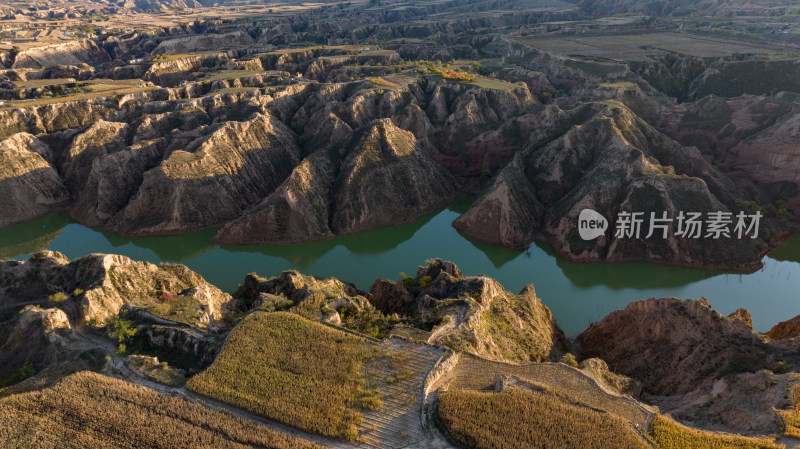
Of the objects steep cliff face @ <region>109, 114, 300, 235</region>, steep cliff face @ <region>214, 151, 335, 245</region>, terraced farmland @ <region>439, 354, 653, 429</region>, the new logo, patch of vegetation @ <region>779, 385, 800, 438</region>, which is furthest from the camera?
steep cliff face @ <region>109, 114, 300, 235</region>

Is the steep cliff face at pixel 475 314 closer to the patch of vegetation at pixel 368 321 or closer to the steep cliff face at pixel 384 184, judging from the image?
the patch of vegetation at pixel 368 321

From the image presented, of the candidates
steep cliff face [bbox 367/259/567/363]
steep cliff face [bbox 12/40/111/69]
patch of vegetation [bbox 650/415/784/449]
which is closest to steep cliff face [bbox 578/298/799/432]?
patch of vegetation [bbox 650/415/784/449]

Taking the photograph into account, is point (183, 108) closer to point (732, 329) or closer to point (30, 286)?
point (30, 286)

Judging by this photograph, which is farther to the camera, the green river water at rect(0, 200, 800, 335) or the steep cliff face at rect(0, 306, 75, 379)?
the green river water at rect(0, 200, 800, 335)

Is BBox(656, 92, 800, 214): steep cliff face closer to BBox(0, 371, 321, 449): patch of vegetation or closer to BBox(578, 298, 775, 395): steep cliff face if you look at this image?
BBox(578, 298, 775, 395): steep cliff face

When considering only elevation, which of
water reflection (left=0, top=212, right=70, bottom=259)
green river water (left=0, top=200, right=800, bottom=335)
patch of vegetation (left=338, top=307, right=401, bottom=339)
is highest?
patch of vegetation (left=338, top=307, right=401, bottom=339)

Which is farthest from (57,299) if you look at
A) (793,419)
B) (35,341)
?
(793,419)

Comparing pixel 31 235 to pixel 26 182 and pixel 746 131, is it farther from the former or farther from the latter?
pixel 746 131
